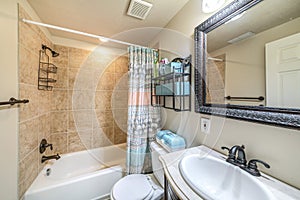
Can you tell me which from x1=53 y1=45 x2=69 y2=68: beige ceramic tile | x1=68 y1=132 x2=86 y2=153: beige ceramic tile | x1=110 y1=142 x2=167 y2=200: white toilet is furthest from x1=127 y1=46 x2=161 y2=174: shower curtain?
x1=53 y1=45 x2=69 y2=68: beige ceramic tile

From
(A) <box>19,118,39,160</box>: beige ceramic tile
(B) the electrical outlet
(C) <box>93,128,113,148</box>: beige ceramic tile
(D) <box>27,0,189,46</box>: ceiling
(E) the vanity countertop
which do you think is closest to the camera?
(E) the vanity countertop

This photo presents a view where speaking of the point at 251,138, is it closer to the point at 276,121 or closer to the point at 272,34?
the point at 276,121

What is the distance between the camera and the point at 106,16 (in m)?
1.50

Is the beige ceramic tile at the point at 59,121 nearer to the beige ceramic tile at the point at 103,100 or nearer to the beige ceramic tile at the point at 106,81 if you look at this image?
the beige ceramic tile at the point at 103,100

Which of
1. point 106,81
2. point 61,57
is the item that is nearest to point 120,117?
point 106,81

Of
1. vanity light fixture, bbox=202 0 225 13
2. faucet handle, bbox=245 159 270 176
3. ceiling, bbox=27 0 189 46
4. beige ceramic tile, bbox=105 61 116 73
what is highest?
ceiling, bbox=27 0 189 46

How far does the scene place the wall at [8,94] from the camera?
97cm

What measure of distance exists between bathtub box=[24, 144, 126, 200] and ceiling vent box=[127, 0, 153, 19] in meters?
1.98

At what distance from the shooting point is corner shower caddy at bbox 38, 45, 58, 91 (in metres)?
1.62

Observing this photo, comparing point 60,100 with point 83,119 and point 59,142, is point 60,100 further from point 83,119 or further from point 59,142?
point 59,142

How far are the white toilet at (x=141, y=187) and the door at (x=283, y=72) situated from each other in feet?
3.22

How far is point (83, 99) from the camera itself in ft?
7.28

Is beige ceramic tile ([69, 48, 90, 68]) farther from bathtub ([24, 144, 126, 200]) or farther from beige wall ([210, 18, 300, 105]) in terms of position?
beige wall ([210, 18, 300, 105])

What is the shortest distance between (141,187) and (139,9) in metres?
1.86
